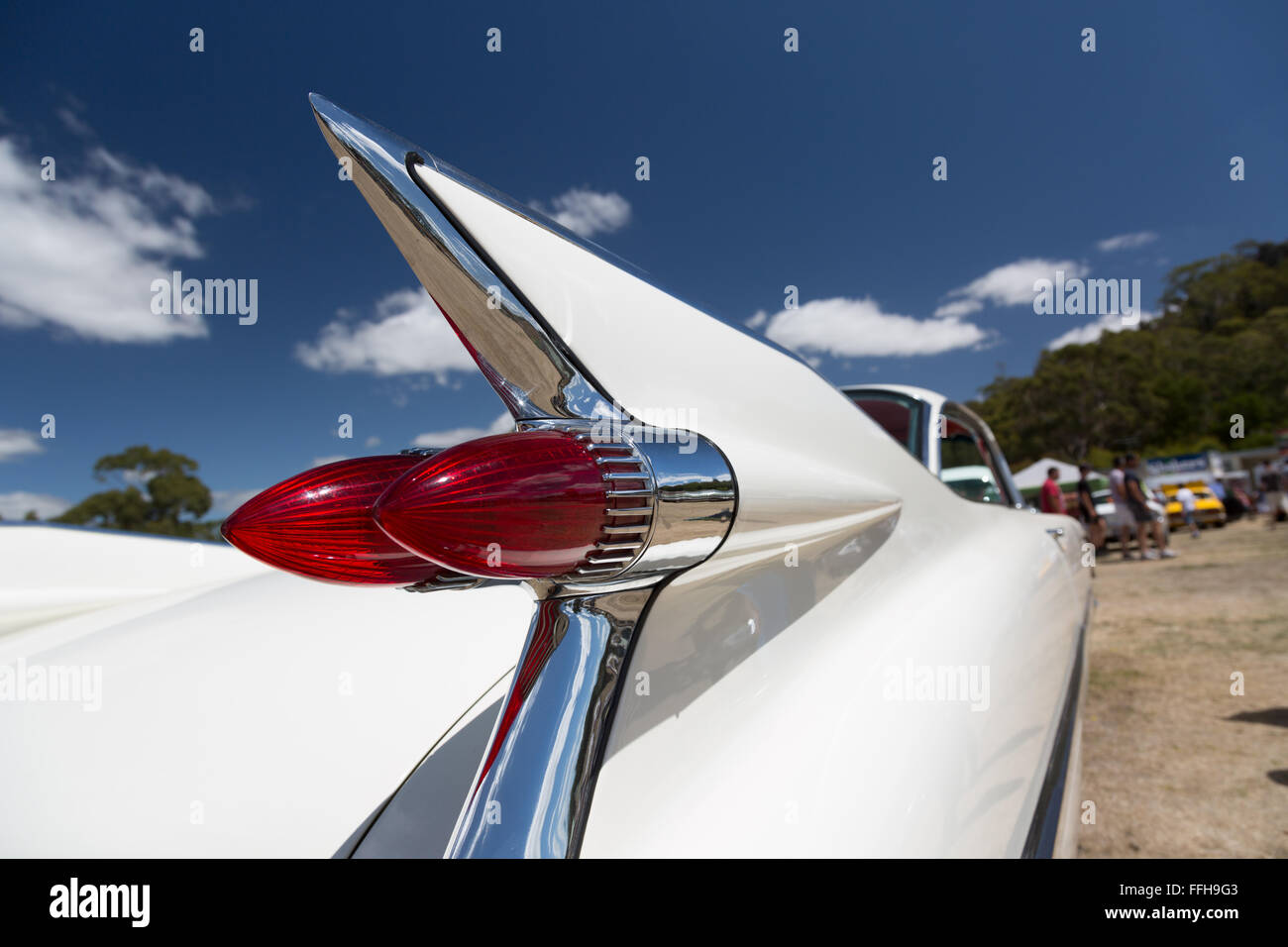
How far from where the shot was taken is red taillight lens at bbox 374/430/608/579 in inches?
22.5

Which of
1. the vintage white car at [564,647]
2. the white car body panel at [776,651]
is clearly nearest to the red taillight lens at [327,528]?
the vintage white car at [564,647]

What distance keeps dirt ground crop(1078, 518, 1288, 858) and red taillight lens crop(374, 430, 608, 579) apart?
280 centimetres

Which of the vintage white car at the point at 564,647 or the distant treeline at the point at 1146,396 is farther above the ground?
the distant treeline at the point at 1146,396

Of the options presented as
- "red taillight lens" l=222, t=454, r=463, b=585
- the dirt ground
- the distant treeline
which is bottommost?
the dirt ground

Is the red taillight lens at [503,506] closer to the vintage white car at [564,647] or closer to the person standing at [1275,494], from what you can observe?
the vintage white car at [564,647]

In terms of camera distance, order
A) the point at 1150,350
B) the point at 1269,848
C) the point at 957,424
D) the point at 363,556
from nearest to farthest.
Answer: the point at 363,556
the point at 1269,848
the point at 957,424
the point at 1150,350

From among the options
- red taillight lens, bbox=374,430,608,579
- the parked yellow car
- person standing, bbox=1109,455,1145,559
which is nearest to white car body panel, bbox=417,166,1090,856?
red taillight lens, bbox=374,430,608,579

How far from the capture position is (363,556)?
0.68 meters

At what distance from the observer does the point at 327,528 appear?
0.67 m

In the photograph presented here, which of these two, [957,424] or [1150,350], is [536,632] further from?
[1150,350]

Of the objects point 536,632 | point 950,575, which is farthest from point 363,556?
point 950,575

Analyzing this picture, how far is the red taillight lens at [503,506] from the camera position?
0.57 metres

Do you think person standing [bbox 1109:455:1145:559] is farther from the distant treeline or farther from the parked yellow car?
the distant treeline
